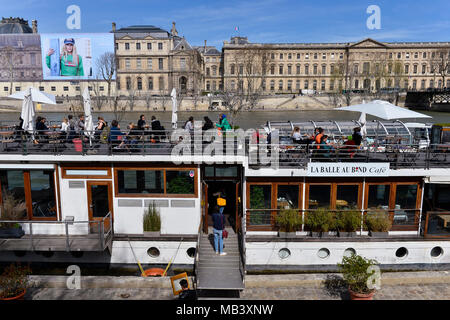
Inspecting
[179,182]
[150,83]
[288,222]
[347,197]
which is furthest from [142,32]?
[288,222]

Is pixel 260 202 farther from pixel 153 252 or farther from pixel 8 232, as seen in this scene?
pixel 8 232

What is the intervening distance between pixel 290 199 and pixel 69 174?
6.38 m

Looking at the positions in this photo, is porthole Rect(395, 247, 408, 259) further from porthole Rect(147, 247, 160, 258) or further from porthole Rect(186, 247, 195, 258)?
porthole Rect(147, 247, 160, 258)

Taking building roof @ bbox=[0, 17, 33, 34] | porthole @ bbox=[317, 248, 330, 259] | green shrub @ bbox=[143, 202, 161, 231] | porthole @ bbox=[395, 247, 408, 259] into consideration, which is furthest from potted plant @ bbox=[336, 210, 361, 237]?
building roof @ bbox=[0, 17, 33, 34]

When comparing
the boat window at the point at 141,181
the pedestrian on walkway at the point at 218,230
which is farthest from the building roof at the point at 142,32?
the pedestrian on walkway at the point at 218,230

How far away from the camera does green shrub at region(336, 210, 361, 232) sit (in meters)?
10.7

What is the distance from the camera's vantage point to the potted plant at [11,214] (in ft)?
34.4

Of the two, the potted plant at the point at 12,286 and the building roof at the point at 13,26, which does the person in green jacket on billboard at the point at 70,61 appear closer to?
the building roof at the point at 13,26

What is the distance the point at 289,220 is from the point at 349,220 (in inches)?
66.8

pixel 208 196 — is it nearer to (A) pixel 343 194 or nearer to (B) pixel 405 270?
(A) pixel 343 194

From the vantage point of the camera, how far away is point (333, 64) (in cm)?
10894

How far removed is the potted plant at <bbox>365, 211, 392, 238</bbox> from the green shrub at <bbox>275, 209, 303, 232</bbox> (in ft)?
6.45
